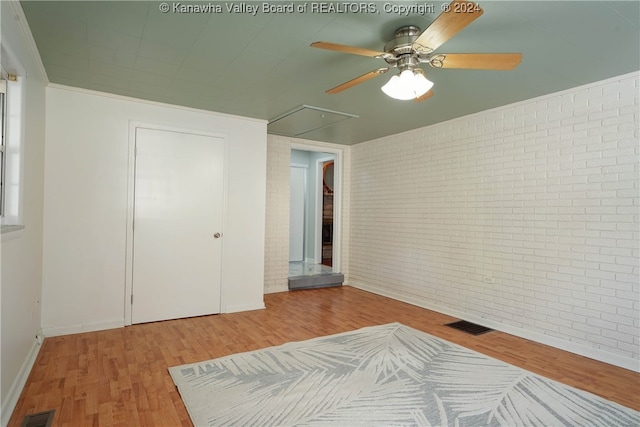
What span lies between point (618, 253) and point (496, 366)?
57.1 inches

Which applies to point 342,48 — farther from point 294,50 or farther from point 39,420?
point 39,420

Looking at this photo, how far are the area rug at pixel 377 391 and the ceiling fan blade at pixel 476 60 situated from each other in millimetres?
2156

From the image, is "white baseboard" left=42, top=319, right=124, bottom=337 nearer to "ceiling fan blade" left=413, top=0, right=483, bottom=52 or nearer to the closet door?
the closet door

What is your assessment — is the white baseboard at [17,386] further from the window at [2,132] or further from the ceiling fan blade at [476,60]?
the ceiling fan blade at [476,60]

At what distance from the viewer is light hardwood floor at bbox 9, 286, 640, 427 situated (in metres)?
2.16

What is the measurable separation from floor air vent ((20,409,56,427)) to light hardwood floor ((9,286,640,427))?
0.13 feet

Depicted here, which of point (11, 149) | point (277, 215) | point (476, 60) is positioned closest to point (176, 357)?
point (11, 149)

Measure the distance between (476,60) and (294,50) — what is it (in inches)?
50.0

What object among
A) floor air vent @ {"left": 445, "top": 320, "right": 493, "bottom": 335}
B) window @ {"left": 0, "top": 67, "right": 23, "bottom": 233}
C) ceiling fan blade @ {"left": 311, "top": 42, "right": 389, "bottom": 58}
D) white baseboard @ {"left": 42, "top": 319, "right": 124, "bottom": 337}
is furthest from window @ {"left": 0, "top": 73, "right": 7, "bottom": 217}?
floor air vent @ {"left": 445, "top": 320, "right": 493, "bottom": 335}

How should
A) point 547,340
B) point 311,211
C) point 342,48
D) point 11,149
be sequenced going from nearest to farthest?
point 342,48, point 11,149, point 547,340, point 311,211

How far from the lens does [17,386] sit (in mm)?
2234

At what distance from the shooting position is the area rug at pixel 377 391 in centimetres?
207

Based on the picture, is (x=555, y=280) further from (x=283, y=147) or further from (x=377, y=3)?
(x=283, y=147)

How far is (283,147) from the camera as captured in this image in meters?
5.56
